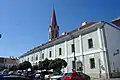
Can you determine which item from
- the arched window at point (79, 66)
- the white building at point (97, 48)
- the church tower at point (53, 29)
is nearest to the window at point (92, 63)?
the white building at point (97, 48)

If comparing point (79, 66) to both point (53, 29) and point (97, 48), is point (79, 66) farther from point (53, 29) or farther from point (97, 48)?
point (53, 29)

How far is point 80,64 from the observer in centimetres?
2980

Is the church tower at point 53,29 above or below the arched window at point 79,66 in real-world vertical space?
above

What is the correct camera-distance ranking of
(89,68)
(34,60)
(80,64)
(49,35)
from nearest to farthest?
(89,68) < (80,64) < (34,60) < (49,35)

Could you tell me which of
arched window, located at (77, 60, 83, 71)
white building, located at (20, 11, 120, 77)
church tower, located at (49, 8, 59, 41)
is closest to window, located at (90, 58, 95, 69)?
white building, located at (20, 11, 120, 77)

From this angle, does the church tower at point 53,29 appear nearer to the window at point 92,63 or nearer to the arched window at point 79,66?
the arched window at point 79,66

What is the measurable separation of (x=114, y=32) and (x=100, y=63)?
253 inches

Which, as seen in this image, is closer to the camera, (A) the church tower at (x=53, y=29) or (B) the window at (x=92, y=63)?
(B) the window at (x=92, y=63)

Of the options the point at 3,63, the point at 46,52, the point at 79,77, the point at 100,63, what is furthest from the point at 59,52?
the point at 3,63

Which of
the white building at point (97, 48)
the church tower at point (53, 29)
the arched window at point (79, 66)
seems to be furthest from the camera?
the church tower at point (53, 29)

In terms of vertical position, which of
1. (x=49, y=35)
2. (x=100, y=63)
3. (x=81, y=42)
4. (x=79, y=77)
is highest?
(x=49, y=35)

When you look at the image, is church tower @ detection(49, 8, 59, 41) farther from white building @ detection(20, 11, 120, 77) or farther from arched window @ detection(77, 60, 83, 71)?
arched window @ detection(77, 60, 83, 71)

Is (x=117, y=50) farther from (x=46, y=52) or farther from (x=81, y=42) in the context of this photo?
(x=46, y=52)

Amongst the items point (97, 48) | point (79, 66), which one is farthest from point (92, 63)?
point (79, 66)
